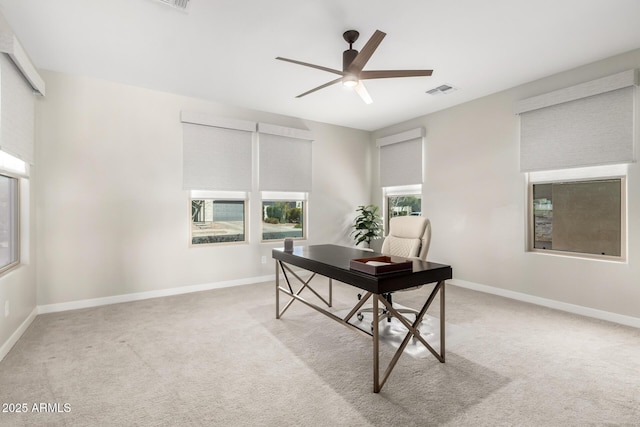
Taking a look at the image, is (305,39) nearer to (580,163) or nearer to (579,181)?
(580,163)

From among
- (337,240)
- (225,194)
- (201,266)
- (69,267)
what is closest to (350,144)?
(337,240)

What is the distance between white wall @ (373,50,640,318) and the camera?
3.15 meters

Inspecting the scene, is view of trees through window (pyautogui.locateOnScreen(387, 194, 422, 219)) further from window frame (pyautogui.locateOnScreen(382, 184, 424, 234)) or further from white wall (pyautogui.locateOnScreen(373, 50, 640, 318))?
white wall (pyautogui.locateOnScreen(373, 50, 640, 318))

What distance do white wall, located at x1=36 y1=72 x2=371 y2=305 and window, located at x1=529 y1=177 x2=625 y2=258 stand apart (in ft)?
13.4

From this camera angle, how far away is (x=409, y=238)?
124 inches

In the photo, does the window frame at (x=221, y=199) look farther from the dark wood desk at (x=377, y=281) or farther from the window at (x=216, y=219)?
the dark wood desk at (x=377, y=281)

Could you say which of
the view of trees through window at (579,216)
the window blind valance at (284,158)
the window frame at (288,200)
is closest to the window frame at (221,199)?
the window frame at (288,200)

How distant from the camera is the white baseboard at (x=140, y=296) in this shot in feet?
11.5

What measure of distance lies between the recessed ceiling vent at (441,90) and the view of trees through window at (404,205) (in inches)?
68.3

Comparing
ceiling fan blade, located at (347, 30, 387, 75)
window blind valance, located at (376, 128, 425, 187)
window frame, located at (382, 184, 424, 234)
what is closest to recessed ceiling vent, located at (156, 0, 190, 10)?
ceiling fan blade, located at (347, 30, 387, 75)

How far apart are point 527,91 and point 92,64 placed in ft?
16.6

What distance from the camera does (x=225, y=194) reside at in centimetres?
470

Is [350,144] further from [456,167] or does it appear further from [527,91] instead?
[527,91]

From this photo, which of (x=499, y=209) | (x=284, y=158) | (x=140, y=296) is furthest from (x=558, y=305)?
(x=140, y=296)
